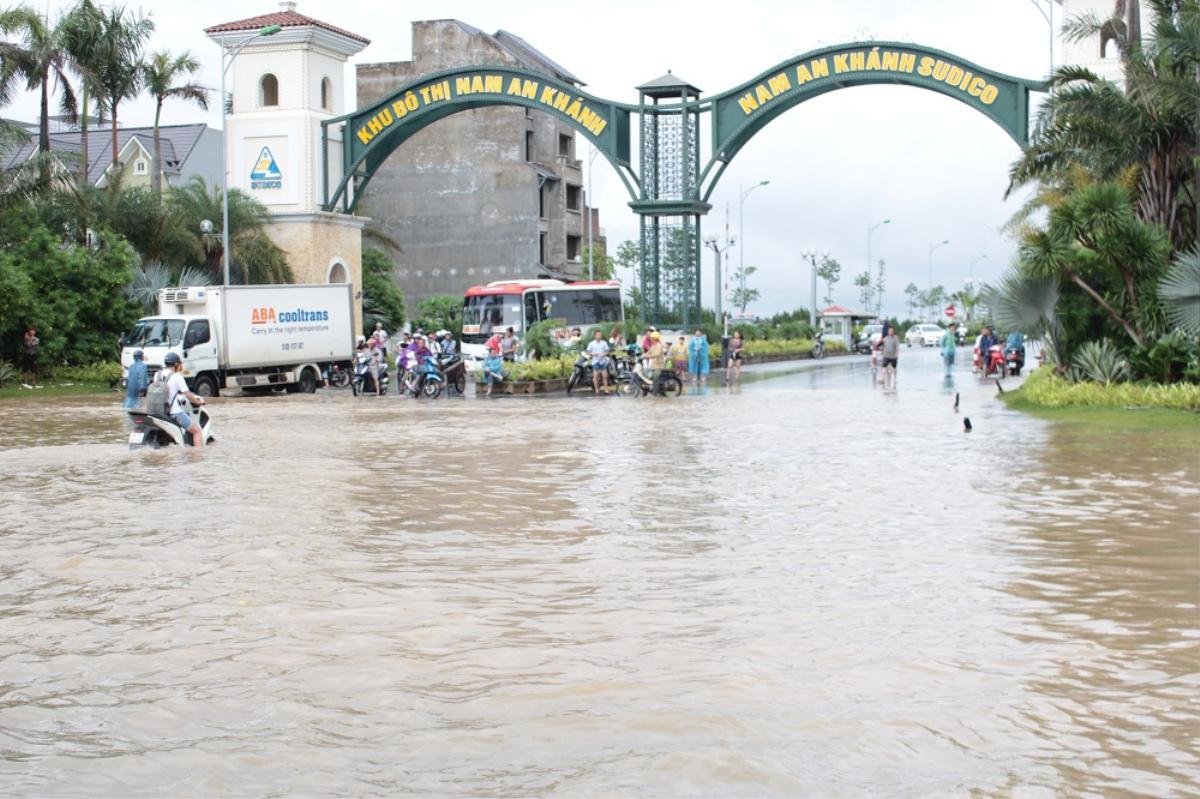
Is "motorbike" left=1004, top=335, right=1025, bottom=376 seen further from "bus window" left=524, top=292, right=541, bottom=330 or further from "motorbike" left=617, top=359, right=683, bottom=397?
"motorbike" left=617, top=359, right=683, bottom=397

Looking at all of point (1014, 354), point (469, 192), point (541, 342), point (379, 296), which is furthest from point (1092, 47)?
point (469, 192)

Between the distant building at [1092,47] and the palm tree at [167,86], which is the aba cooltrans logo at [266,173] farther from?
the distant building at [1092,47]

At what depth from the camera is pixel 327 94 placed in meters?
47.6

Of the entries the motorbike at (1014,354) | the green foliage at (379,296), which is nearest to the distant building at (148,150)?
the green foliage at (379,296)

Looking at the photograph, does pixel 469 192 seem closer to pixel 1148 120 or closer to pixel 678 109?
pixel 678 109

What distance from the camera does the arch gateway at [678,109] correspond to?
38.3m

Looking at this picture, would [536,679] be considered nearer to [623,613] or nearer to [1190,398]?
[623,613]

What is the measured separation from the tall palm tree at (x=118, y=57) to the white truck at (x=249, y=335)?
1391 cm

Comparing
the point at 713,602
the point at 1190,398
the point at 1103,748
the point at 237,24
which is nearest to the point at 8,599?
the point at 713,602

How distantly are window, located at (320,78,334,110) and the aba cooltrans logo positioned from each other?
2560 millimetres

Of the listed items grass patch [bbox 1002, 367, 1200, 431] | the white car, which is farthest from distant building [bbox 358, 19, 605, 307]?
grass patch [bbox 1002, 367, 1200, 431]

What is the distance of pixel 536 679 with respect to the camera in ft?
23.3

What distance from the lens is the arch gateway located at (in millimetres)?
38344

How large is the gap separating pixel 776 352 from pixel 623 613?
5580 centimetres
